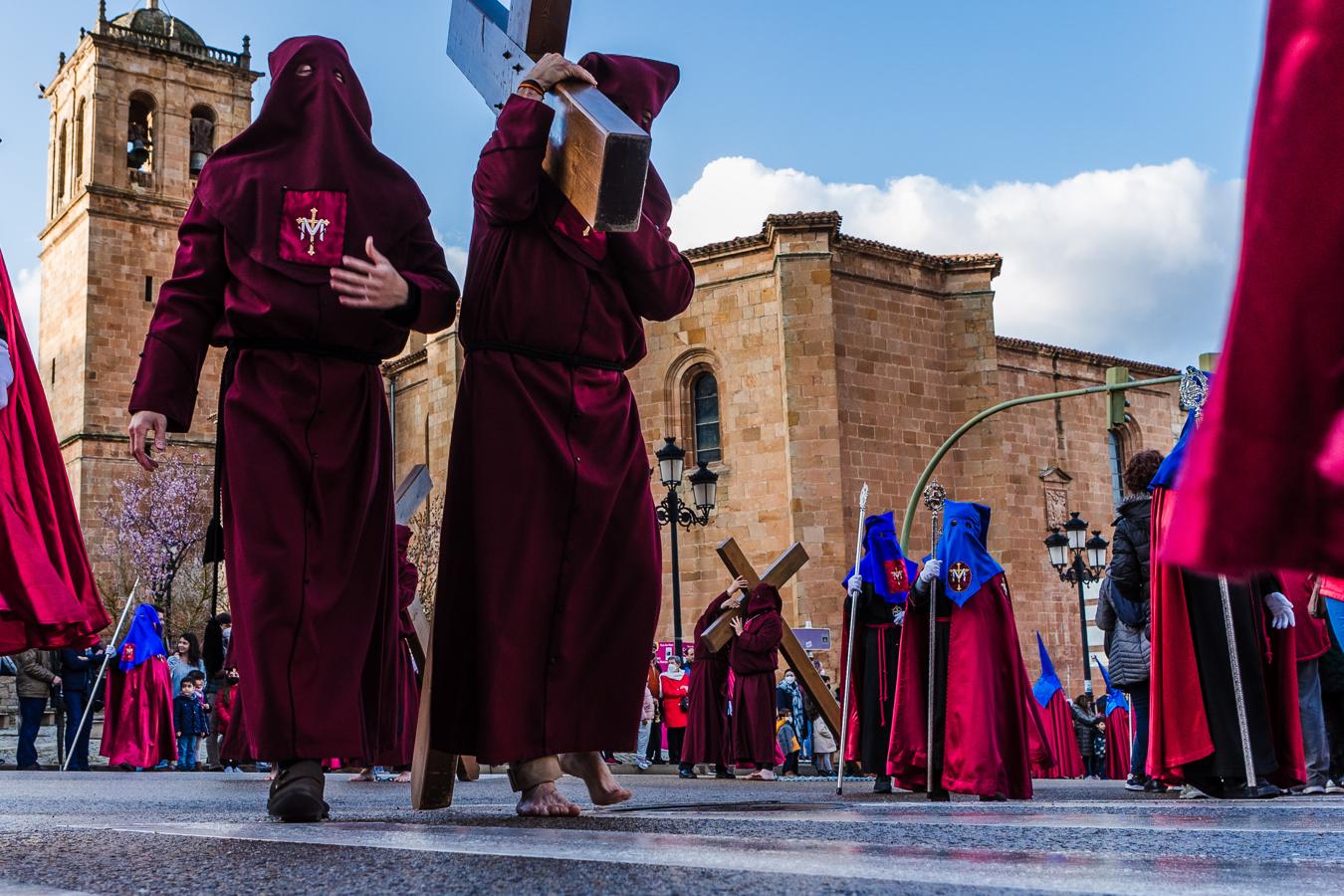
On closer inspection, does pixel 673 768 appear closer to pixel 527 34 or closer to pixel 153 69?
pixel 527 34

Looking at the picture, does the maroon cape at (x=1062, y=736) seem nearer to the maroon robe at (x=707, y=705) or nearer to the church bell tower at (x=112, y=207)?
the maroon robe at (x=707, y=705)

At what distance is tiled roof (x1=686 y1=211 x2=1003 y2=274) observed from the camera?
30797 millimetres

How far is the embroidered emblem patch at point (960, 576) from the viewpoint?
8367mm

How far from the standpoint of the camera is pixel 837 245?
31.5 metres

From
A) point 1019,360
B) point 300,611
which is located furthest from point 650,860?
point 1019,360

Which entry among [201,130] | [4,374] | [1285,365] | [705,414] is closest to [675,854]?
[1285,365]

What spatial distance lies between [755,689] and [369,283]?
40.4ft

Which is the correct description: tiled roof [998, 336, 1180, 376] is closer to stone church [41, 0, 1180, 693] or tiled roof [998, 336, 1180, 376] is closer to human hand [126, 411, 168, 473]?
stone church [41, 0, 1180, 693]

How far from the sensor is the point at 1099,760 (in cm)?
2141

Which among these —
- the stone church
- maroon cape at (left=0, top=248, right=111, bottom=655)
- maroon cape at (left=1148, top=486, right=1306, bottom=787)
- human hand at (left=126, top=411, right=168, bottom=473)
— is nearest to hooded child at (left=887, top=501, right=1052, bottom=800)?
maroon cape at (left=1148, top=486, right=1306, bottom=787)

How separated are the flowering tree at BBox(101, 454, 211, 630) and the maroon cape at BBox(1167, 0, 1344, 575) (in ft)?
156

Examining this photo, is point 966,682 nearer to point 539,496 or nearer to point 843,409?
point 539,496

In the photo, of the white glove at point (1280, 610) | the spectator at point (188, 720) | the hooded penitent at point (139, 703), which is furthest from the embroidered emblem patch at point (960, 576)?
the hooded penitent at point (139, 703)

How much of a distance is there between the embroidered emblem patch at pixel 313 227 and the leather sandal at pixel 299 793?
150 centimetres
